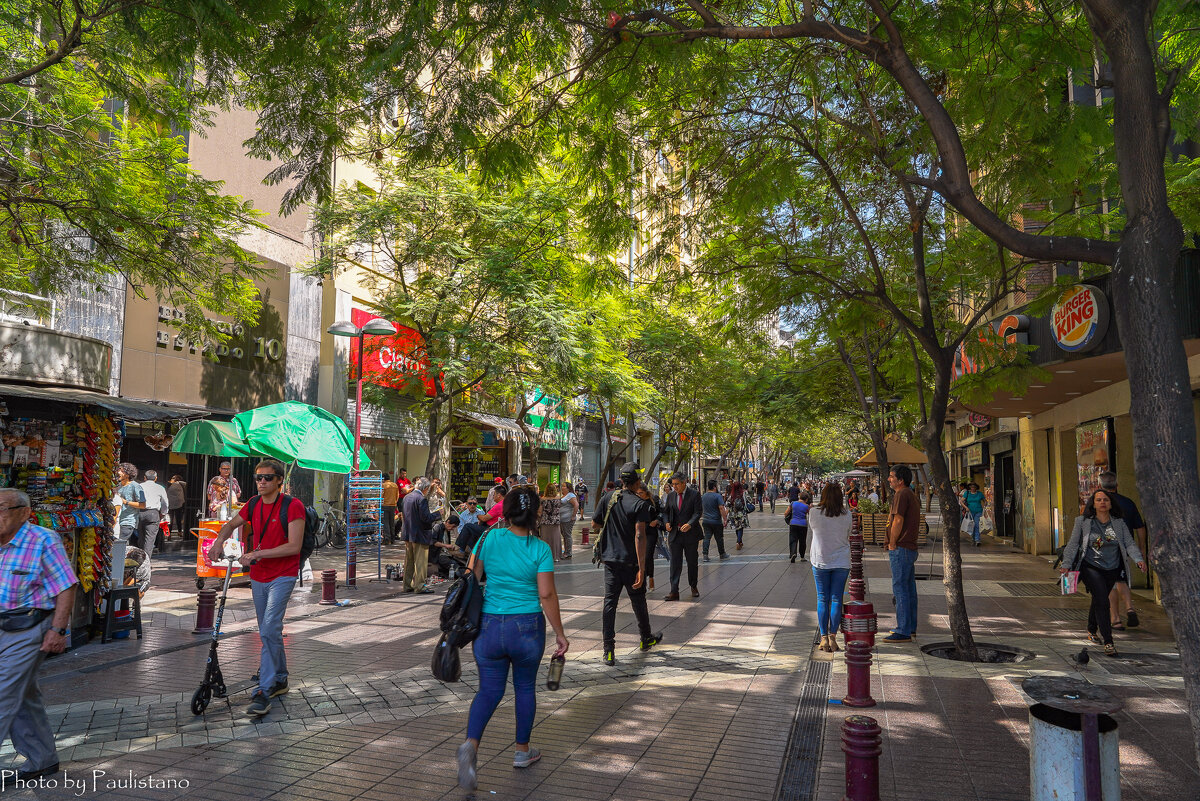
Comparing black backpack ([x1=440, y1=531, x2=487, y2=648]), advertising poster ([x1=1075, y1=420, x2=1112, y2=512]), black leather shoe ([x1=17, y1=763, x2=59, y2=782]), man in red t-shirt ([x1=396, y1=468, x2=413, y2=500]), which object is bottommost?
black leather shoe ([x1=17, y1=763, x2=59, y2=782])

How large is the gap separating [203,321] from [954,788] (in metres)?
11.0

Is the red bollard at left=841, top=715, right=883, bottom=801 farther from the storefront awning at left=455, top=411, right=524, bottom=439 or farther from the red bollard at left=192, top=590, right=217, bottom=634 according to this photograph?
the storefront awning at left=455, top=411, right=524, bottom=439

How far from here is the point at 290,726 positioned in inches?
239

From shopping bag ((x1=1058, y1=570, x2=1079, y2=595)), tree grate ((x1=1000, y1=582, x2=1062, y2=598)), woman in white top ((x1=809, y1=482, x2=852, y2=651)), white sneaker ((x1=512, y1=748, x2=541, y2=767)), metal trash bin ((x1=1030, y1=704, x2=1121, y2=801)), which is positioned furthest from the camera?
tree grate ((x1=1000, y1=582, x2=1062, y2=598))

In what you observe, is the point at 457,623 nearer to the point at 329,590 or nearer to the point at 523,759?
the point at 523,759

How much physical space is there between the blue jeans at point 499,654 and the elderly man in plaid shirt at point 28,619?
243 centimetres

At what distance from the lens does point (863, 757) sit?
404 cm

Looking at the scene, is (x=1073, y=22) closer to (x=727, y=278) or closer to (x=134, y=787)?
(x=727, y=278)

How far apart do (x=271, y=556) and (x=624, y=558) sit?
339 cm

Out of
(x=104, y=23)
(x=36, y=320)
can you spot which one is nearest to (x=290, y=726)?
(x=104, y=23)

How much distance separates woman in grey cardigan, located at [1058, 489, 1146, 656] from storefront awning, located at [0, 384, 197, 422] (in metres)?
10.7

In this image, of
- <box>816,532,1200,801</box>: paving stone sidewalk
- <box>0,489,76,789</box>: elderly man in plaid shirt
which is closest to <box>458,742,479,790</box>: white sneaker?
<box>816,532,1200,801</box>: paving stone sidewalk

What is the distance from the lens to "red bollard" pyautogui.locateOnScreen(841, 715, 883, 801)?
4035mm

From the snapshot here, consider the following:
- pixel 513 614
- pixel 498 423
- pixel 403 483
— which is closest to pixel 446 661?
pixel 513 614
